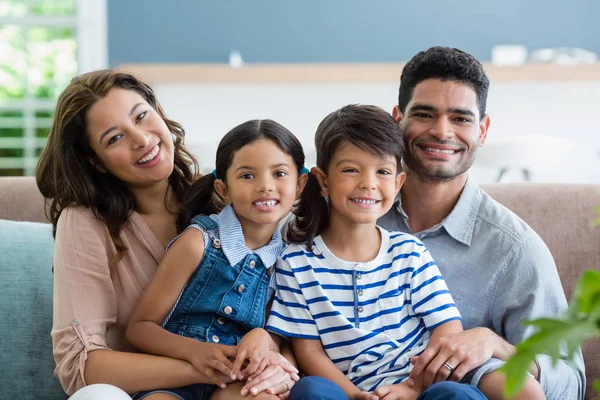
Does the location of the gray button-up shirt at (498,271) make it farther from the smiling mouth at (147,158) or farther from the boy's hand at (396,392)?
the smiling mouth at (147,158)

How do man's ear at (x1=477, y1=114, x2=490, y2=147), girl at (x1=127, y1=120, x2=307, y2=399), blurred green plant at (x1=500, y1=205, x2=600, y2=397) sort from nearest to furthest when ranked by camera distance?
blurred green plant at (x1=500, y1=205, x2=600, y2=397), girl at (x1=127, y1=120, x2=307, y2=399), man's ear at (x1=477, y1=114, x2=490, y2=147)

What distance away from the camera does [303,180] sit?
5.89ft

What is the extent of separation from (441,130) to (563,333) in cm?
146

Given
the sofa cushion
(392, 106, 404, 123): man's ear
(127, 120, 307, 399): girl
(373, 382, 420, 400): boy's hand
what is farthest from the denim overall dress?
(392, 106, 404, 123): man's ear

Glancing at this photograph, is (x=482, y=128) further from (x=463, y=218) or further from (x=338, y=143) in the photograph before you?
(x=338, y=143)

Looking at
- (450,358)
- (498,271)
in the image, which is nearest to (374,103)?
(498,271)

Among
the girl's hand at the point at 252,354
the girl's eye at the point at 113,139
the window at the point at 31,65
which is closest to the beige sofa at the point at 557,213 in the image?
the girl's eye at the point at 113,139

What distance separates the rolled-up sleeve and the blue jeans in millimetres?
466

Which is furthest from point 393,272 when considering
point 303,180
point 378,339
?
point 303,180

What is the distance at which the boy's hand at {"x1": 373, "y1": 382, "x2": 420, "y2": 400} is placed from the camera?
1.57 m

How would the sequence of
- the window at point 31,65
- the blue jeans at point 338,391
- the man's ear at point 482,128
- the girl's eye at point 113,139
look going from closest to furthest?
the blue jeans at point 338,391 → the girl's eye at point 113,139 → the man's ear at point 482,128 → the window at point 31,65

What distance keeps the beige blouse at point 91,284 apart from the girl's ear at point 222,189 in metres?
0.19

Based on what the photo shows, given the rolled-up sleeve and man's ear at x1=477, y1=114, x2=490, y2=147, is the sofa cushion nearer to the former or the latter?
the rolled-up sleeve

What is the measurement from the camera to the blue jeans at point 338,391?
1.44 m
